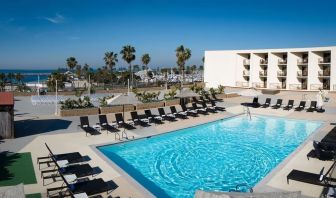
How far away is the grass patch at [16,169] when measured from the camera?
30.7ft

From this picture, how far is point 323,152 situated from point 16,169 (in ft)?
36.4

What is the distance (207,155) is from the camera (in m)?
13.6

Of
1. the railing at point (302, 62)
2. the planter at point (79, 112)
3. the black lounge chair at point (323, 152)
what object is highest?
the railing at point (302, 62)

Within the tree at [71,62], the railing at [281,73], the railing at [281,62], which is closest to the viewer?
the railing at [281,62]

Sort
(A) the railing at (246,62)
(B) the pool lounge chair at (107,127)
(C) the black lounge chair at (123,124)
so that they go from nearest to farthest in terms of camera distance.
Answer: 1. (B) the pool lounge chair at (107,127)
2. (C) the black lounge chair at (123,124)
3. (A) the railing at (246,62)

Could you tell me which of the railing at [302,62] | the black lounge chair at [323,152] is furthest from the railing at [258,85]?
the black lounge chair at [323,152]

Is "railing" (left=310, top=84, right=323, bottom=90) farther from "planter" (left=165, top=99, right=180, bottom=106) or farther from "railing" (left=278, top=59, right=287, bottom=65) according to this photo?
"planter" (left=165, top=99, right=180, bottom=106)

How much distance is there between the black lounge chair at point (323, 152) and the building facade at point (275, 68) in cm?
2822

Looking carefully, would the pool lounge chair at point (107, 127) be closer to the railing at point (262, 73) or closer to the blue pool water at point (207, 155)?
the blue pool water at point (207, 155)

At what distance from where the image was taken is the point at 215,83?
48312mm

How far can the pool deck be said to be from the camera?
893 cm

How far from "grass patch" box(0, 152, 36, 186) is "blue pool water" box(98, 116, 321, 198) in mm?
Answer: 3137

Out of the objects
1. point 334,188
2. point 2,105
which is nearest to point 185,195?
point 334,188

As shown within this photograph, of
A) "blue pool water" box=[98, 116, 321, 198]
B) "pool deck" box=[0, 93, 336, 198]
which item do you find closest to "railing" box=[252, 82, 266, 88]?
"pool deck" box=[0, 93, 336, 198]
